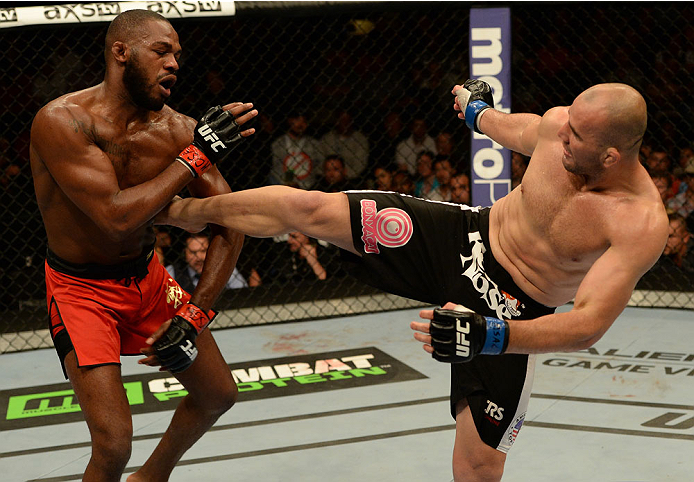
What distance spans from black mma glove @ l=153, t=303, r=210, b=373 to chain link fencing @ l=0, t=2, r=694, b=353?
253cm

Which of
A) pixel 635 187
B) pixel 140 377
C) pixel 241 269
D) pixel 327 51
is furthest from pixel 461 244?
pixel 327 51

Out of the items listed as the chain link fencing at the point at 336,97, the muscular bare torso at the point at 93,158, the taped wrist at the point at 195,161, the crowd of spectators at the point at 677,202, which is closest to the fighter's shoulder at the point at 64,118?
the muscular bare torso at the point at 93,158

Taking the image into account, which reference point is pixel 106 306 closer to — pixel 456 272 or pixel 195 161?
pixel 195 161

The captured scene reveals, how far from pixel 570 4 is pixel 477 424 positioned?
10.6ft

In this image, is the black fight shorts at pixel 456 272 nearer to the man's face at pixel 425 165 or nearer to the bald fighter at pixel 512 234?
the bald fighter at pixel 512 234

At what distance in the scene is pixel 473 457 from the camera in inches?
89.2

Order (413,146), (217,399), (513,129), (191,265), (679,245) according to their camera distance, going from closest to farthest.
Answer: (513,129), (217,399), (191,265), (679,245), (413,146)

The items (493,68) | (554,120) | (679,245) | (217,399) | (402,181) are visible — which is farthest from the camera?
(402,181)

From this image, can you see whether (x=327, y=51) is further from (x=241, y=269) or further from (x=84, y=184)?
(x=84, y=184)

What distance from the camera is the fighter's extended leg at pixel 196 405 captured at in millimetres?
2463

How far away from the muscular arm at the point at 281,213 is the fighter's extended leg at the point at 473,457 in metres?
0.60

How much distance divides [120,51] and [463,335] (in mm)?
1250

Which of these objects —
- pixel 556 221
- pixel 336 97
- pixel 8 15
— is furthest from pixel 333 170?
pixel 556 221

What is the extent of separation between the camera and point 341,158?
539 cm
